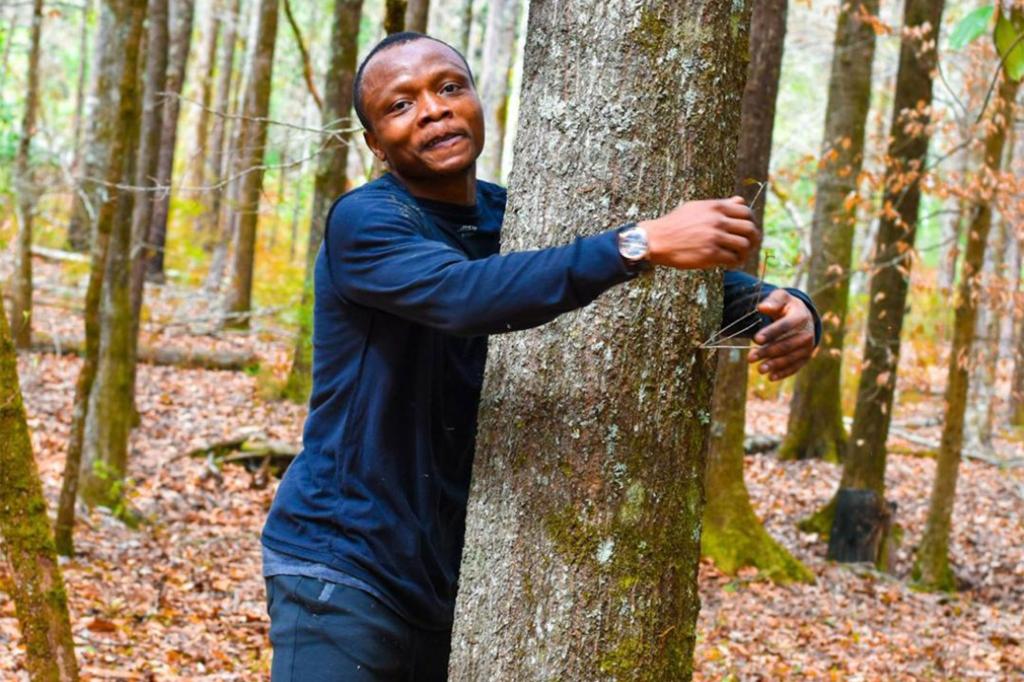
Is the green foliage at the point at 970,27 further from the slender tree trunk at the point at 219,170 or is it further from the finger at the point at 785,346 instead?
the slender tree trunk at the point at 219,170

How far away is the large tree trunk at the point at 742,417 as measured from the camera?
342 inches

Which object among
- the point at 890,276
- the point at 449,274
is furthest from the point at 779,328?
the point at 890,276

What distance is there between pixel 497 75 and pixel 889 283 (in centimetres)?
577

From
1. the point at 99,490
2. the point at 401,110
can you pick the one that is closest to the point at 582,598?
the point at 401,110

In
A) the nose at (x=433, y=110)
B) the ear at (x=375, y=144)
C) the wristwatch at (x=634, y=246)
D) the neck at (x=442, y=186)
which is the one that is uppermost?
the nose at (x=433, y=110)

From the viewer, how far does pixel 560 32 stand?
94.0 inches

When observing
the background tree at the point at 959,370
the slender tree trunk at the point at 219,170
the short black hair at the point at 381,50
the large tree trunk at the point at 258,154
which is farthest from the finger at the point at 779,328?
the slender tree trunk at the point at 219,170

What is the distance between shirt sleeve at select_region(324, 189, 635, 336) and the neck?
195mm

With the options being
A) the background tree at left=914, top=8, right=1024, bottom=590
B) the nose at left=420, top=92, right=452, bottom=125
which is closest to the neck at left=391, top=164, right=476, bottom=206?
the nose at left=420, top=92, right=452, bottom=125

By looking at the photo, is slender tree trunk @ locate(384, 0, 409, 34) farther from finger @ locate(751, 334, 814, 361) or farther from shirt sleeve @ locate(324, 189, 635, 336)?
finger @ locate(751, 334, 814, 361)

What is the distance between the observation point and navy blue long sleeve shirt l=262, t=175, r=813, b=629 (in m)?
2.24

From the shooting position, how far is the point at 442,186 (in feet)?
8.40

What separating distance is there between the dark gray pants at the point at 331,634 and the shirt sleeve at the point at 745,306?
100 centimetres

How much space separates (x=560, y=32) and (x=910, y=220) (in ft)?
30.9
